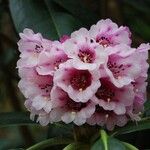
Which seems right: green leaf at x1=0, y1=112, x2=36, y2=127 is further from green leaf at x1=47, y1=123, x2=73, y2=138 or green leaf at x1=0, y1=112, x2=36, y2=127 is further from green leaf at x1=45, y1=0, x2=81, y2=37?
green leaf at x1=45, y1=0, x2=81, y2=37

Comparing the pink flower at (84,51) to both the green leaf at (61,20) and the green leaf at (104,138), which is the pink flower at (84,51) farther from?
the green leaf at (61,20)

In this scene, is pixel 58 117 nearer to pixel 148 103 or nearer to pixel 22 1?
pixel 148 103

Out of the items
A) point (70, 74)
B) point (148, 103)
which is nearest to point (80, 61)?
point (70, 74)

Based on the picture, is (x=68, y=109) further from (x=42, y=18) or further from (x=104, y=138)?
(x=42, y=18)

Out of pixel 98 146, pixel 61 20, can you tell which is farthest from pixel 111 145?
pixel 61 20

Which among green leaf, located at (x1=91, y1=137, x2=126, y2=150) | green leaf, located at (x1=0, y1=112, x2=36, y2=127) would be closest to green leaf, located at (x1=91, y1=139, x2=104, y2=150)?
green leaf, located at (x1=91, y1=137, x2=126, y2=150)

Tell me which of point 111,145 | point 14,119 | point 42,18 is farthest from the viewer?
point 42,18
